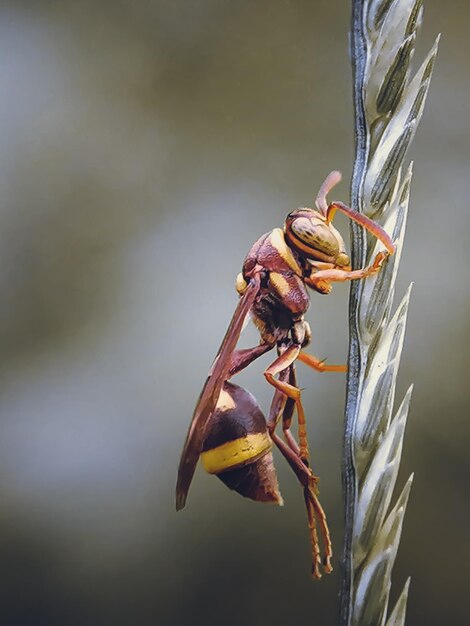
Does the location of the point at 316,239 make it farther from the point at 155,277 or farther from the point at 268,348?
the point at 155,277

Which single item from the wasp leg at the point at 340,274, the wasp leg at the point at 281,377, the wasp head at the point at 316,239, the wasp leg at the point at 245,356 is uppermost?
the wasp head at the point at 316,239

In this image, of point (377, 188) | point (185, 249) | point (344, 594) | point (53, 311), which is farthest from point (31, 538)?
point (377, 188)

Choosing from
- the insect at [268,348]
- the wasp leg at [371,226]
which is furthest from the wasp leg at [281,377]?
the wasp leg at [371,226]

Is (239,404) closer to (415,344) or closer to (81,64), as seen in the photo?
(415,344)

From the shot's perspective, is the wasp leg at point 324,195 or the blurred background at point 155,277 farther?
the blurred background at point 155,277

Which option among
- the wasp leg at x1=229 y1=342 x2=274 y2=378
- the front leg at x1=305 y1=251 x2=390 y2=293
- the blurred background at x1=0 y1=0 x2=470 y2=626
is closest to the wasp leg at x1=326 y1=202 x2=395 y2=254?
the front leg at x1=305 y1=251 x2=390 y2=293

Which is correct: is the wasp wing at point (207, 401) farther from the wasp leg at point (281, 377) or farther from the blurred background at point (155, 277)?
the blurred background at point (155, 277)

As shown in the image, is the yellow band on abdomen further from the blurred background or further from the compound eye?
the blurred background
